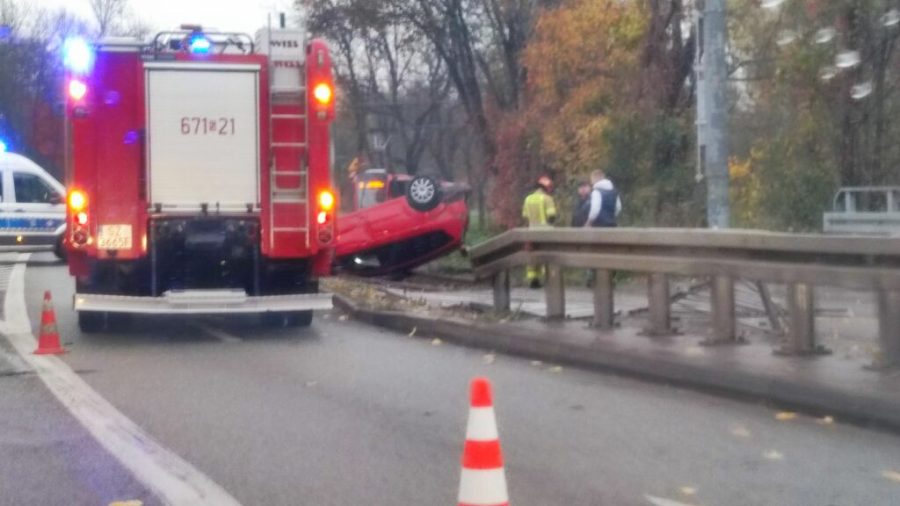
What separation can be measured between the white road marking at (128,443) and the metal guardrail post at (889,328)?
481cm

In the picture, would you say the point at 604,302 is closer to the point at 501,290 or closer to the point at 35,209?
the point at 501,290

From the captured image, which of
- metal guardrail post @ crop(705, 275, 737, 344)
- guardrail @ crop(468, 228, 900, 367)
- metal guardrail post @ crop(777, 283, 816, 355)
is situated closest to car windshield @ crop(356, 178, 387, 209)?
guardrail @ crop(468, 228, 900, 367)

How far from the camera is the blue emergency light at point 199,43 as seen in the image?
47.2 feet

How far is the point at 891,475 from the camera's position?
762 cm

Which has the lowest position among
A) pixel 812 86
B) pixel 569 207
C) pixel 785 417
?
pixel 785 417

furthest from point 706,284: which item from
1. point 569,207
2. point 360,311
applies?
point 569,207

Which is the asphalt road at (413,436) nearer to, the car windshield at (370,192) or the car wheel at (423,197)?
the car wheel at (423,197)

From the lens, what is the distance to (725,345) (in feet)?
37.6

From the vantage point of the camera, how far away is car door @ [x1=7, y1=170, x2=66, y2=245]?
2864 centimetres

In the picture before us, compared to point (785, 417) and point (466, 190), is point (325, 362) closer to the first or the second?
point (785, 417)

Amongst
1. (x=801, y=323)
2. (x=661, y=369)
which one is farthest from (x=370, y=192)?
(x=801, y=323)

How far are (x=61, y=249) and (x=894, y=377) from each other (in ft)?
70.5

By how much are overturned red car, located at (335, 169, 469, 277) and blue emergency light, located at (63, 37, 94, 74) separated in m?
11.2

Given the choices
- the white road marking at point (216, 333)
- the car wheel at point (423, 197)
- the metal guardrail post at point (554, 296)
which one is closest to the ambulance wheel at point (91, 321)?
the white road marking at point (216, 333)
